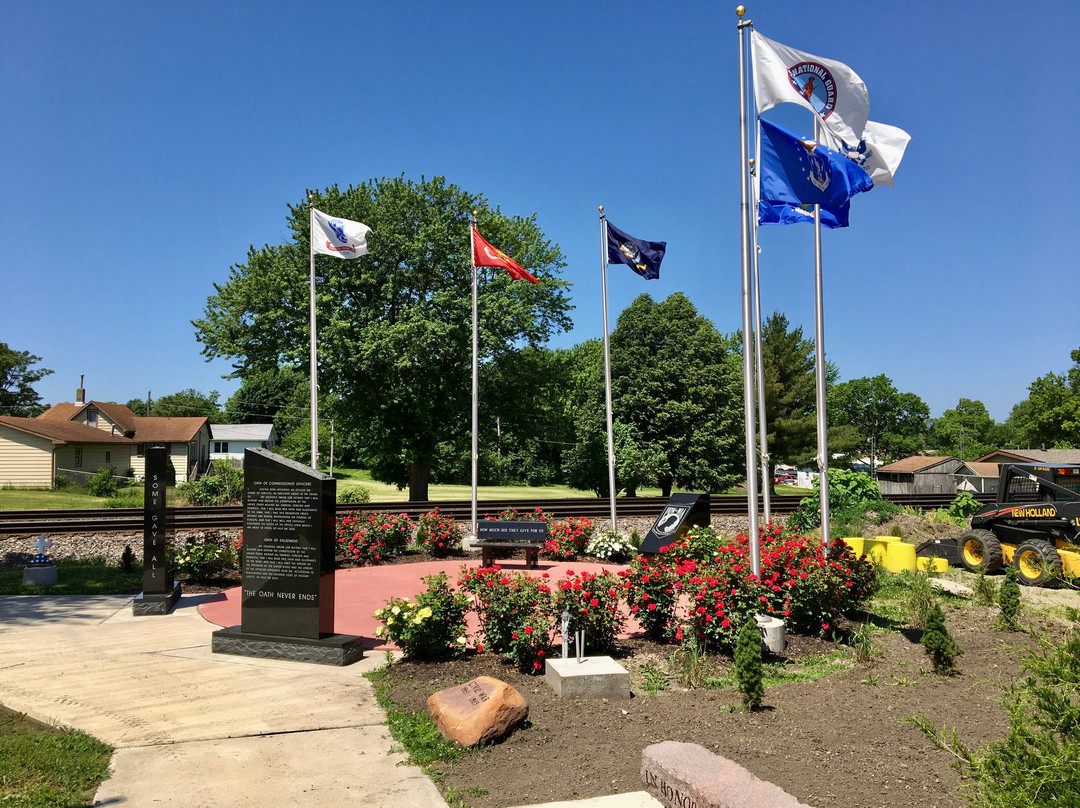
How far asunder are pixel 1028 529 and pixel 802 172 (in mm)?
9533

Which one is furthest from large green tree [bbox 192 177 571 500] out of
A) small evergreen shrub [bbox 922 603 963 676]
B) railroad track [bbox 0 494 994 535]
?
small evergreen shrub [bbox 922 603 963 676]

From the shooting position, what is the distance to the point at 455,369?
28.0 m

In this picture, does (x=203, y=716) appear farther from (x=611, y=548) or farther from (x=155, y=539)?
(x=611, y=548)

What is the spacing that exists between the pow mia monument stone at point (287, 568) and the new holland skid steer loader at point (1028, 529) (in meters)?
12.6

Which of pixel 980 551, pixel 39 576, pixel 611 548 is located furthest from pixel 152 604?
pixel 980 551

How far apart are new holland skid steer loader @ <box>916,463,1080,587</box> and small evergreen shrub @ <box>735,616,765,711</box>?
31.7ft

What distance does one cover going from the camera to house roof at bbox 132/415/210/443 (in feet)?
Result: 147

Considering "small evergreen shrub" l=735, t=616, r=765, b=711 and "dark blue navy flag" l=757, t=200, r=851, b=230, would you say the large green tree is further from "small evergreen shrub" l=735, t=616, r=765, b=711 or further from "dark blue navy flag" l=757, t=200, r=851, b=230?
"small evergreen shrub" l=735, t=616, r=765, b=711

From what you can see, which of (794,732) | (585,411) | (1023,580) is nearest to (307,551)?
(794,732)

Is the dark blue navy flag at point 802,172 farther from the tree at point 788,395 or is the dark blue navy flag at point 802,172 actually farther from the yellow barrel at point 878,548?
the tree at point 788,395

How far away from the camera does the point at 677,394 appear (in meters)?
40.2

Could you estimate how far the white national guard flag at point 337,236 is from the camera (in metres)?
15.9

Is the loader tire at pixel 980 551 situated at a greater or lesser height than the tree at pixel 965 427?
lesser

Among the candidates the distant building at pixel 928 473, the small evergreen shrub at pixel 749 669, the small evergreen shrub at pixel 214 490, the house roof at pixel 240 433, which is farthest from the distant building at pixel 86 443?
the distant building at pixel 928 473
